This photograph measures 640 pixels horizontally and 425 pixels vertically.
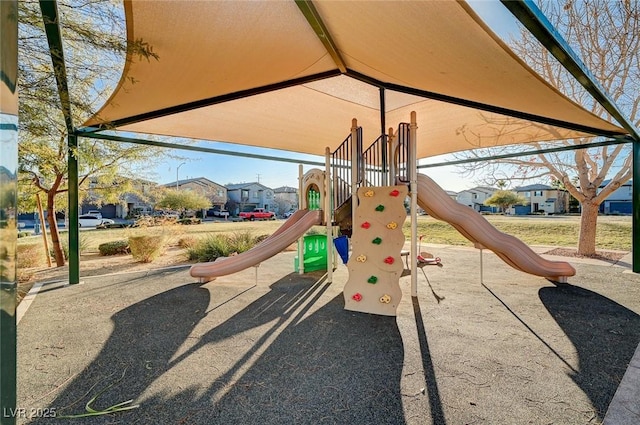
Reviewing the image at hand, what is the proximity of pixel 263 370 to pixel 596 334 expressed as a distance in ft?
10.8

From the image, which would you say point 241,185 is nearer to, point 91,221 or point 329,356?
point 91,221

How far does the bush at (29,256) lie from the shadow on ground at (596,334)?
375 inches

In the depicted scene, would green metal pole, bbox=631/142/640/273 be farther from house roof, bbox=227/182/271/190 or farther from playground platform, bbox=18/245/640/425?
house roof, bbox=227/182/271/190

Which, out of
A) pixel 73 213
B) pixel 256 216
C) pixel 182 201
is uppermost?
pixel 182 201

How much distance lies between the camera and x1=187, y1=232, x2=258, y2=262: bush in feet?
25.3

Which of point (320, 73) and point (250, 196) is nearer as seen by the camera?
point (320, 73)

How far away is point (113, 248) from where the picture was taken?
8656mm

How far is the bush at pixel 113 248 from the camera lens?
338 inches

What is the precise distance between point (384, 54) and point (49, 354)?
4317 millimetres

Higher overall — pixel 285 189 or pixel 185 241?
pixel 285 189

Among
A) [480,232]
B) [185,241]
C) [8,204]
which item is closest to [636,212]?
[480,232]

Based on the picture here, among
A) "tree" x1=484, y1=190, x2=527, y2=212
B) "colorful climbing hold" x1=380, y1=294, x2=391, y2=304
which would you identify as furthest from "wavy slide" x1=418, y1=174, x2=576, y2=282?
"tree" x1=484, y1=190, x2=527, y2=212

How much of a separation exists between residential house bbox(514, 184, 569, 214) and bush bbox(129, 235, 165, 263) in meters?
39.6

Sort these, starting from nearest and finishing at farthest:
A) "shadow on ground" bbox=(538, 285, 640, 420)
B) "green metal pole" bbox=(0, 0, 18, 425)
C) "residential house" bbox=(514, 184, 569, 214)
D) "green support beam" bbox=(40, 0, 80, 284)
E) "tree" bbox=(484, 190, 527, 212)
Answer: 1. "green metal pole" bbox=(0, 0, 18, 425)
2. "shadow on ground" bbox=(538, 285, 640, 420)
3. "green support beam" bbox=(40, 0, 80, 284)
4. "tree" bbox=(484, 190, 527, 212)
5. "residential house" bbox=(514, 184, 569, 214)
